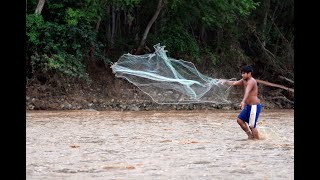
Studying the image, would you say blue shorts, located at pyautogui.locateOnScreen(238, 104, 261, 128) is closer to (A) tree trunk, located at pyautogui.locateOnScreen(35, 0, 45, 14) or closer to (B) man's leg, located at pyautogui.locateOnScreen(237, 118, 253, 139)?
(B) man's leg, located at pyautogui.locateOnScreen(237, 118, 253, 139)

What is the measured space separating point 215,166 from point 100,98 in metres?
19.6

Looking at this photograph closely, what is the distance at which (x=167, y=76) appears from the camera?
51.2 feet

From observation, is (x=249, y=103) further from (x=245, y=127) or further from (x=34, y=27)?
(x=34, y=27)

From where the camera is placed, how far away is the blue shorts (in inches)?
524

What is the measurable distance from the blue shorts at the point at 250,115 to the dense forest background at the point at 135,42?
1511 centimetres

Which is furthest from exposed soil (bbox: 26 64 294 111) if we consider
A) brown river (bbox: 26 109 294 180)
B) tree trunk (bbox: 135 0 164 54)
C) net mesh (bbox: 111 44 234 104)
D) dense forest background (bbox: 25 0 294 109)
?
net mesh (bbox: 111 44 234 104)

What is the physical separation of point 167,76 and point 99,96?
14306 mm

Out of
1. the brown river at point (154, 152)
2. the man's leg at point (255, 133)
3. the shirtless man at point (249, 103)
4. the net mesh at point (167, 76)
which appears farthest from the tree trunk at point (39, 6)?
the man's leg at point (255, 133)

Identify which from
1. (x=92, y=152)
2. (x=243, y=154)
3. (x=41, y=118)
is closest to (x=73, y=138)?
(x=92, y=152)

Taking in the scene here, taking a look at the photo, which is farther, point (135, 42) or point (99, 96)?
point (135, 42)

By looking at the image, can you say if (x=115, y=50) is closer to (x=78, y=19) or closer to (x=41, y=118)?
(x=78, y=19)

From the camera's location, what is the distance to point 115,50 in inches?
1255

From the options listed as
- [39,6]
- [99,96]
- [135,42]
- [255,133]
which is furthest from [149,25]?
[255,133]

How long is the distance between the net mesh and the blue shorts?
5.31ft
